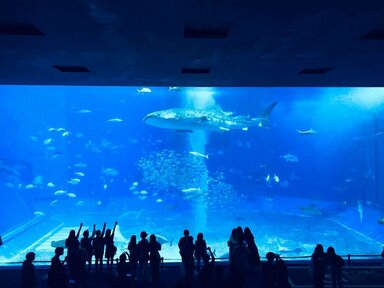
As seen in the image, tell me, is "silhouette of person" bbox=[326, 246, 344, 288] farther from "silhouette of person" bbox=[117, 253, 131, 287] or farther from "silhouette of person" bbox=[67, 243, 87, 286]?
"silhouette of person" bbox=[67, 243, 87, 286]

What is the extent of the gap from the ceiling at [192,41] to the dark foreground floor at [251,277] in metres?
4.00

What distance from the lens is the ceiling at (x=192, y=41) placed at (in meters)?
4.41

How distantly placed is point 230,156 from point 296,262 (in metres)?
38.5

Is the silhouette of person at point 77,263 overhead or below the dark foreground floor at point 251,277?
overhead

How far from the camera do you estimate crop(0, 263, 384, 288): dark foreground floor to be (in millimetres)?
5961

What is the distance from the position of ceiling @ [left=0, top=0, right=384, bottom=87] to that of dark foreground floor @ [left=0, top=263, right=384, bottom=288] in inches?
157

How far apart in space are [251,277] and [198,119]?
44.6 ft

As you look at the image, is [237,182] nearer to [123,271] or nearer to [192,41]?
[192,41]

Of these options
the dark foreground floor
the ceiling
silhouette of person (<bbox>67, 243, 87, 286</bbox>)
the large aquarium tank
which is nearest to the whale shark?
the large aquarium tank

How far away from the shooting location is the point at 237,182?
150 ft

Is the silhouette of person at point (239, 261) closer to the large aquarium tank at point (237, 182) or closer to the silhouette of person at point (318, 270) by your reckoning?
the silhouette of person at point (318, 270)

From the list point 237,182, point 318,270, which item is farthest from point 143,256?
point 237,182

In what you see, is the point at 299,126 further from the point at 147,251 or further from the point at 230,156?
the point at 147,251

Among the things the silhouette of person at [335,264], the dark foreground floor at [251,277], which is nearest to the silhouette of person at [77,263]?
the dark foreground floor at [251,277]
